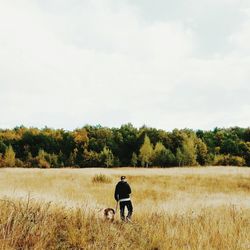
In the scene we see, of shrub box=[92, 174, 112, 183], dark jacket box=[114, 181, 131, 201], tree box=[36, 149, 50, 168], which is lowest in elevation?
dark jacket box=[114, 181, 131, 201]

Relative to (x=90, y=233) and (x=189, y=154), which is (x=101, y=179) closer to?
(x=90, y=233)

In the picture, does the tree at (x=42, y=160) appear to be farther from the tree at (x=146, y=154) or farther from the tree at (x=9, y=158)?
the tree at (x=146, y=154)

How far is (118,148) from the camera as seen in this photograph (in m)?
89.0

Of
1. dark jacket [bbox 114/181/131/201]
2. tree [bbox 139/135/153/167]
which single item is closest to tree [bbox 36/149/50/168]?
tree [bbox 139/135/153/167]

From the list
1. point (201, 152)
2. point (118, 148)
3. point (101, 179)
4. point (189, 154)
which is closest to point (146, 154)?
point (189, 154)

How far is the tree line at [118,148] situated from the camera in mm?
78688

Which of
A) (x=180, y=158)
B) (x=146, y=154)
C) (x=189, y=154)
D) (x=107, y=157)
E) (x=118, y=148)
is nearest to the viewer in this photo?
(x=180, y=158)

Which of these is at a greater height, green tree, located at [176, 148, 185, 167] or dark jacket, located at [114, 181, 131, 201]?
green tree, located at [176, 148, 185, 167]

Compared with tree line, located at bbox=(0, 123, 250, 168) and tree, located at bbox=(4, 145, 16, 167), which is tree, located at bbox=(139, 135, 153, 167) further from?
tree, located at bbox=(4, 145, 16, 167)

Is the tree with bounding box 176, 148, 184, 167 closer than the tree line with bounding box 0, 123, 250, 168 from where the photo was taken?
Yes

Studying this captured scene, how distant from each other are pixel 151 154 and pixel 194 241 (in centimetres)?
7201

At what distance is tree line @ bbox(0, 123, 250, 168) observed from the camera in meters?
78.7

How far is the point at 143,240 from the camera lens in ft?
22.9

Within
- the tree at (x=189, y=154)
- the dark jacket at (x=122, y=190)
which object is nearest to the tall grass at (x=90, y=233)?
the dark jacket at (x=122, y=190)
